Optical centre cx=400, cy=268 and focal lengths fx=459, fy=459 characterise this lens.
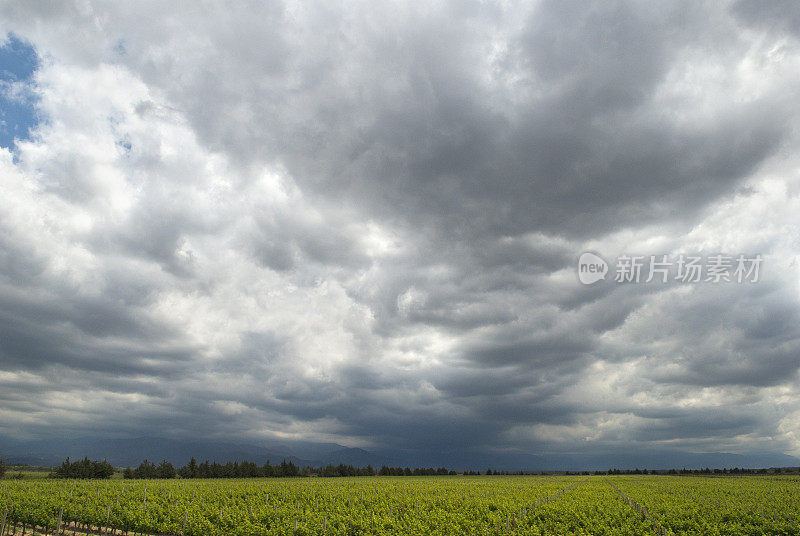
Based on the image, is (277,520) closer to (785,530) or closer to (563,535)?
(563,535)

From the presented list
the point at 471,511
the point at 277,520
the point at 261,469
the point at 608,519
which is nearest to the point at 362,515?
the point at 277,520

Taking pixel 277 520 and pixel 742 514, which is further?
pixel 742 514

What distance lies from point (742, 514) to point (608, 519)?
15513 mm

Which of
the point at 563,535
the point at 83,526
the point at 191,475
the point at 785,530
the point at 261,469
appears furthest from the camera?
the point at 261,469

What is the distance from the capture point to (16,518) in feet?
129

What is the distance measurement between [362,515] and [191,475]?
420 feet

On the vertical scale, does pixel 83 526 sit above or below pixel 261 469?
above

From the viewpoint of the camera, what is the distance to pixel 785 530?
1521 inches

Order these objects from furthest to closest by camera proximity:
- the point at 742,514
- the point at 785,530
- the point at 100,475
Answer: the point at 100,475
the point at 742,514
the point at 785,530

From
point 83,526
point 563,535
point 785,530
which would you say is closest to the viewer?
point 563,535

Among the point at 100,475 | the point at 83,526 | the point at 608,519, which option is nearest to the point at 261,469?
the point at 100,475

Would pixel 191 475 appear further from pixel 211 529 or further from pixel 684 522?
pixel 684 522

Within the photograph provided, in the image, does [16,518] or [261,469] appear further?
[261,469]

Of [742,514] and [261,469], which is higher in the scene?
[742,514]
